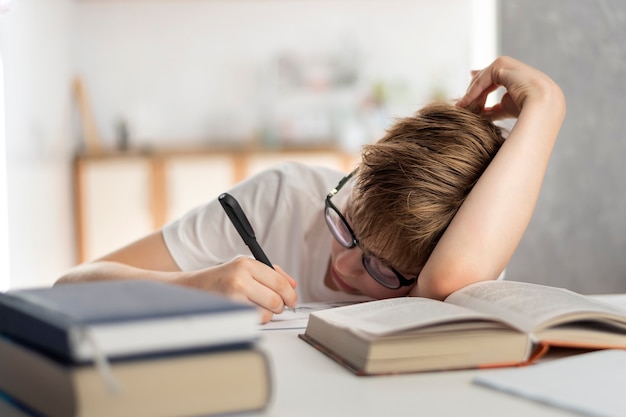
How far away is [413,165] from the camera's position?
113 centimetres

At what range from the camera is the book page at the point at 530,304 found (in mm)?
768

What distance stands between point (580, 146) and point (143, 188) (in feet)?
12.2

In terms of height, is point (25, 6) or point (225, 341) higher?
point (25, 6)

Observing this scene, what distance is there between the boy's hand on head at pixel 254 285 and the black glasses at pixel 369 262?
0.78ft

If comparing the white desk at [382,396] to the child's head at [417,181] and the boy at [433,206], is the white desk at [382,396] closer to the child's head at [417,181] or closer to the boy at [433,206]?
the boy at [433,206]

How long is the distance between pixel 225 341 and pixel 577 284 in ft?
5.52

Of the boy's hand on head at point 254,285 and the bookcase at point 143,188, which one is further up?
the boy's hand on head at point 254,285

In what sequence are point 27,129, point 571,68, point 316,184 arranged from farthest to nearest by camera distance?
point 27,129, point 571,68, point 316,184

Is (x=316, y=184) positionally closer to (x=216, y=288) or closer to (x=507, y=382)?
(x=216, y=288)

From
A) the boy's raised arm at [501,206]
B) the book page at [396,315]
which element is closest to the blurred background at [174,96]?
the boy's raised arm at [501,206]

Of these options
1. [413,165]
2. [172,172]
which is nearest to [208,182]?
[172,172]

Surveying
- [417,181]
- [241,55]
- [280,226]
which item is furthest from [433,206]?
[241,55]

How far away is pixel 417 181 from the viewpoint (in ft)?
3.68

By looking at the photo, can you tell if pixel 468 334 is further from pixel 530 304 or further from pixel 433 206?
pixel 433 206
